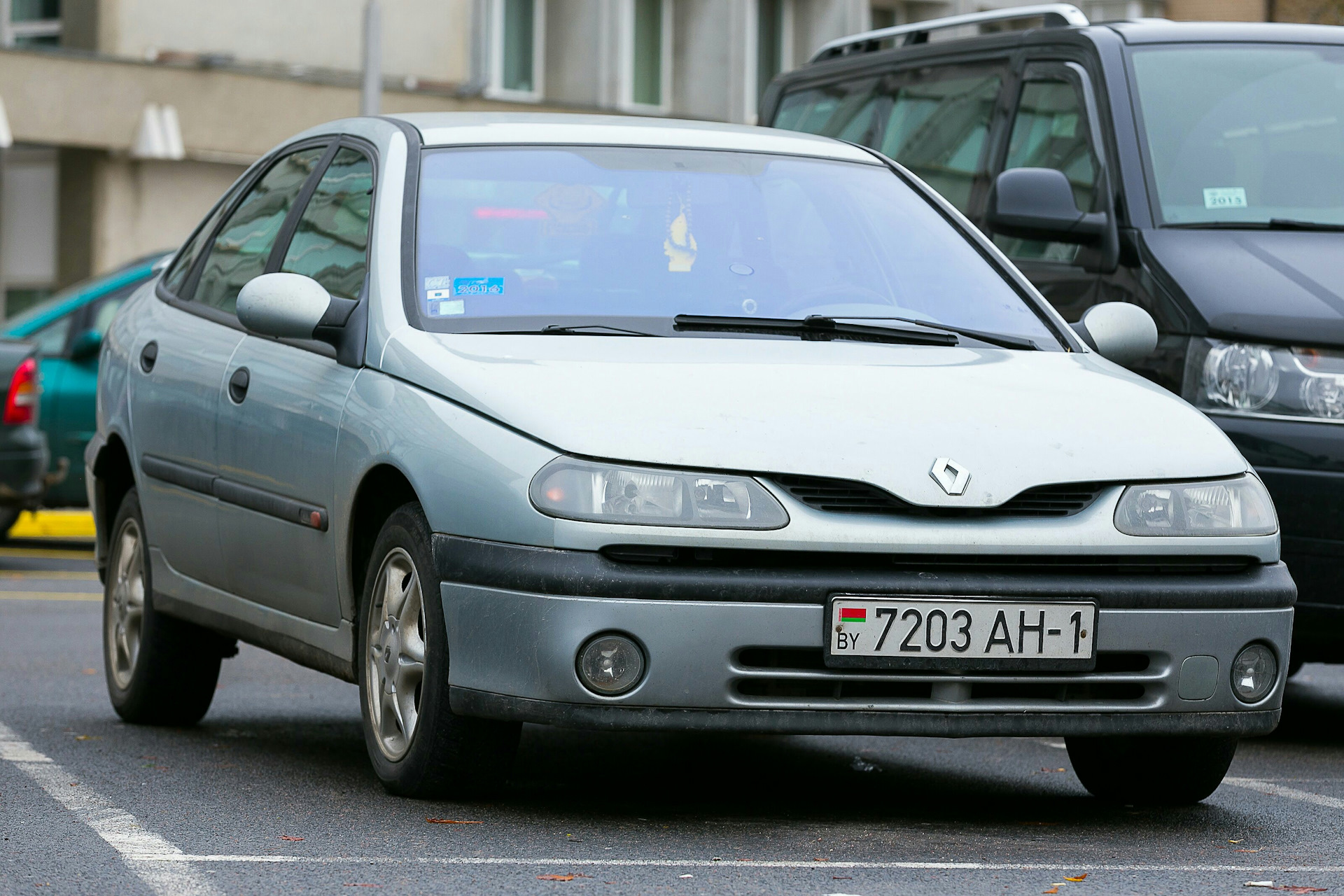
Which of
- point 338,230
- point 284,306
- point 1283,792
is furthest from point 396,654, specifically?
point 1283,792

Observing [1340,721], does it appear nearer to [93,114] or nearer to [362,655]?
[362,655]

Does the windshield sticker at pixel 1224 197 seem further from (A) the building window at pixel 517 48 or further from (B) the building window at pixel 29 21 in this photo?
(A) the building window at pixel 517 48

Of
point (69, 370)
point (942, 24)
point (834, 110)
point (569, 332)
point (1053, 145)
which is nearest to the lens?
point (569, 332)

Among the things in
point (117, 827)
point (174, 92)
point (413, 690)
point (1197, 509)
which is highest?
point (174, 92)

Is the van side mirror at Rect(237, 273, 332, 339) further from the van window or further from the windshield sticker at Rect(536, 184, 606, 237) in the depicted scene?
the van window

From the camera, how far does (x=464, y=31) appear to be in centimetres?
2842

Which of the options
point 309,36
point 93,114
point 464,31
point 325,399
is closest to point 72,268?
point 93,114

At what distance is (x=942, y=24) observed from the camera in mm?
9367

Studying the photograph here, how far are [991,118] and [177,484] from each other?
3341 millimetres

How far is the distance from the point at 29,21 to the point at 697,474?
72.7 feet

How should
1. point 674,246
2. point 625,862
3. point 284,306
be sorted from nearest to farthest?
point 625,862, point 284,306, point 674,246

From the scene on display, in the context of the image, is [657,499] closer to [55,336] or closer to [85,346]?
[85,346]

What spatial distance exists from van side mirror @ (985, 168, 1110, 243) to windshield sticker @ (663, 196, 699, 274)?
5.79 feet

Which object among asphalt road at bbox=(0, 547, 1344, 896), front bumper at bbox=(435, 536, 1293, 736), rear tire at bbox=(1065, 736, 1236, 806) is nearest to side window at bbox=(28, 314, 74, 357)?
asphalt road at bbox=(0, 547, 1344, 896)
